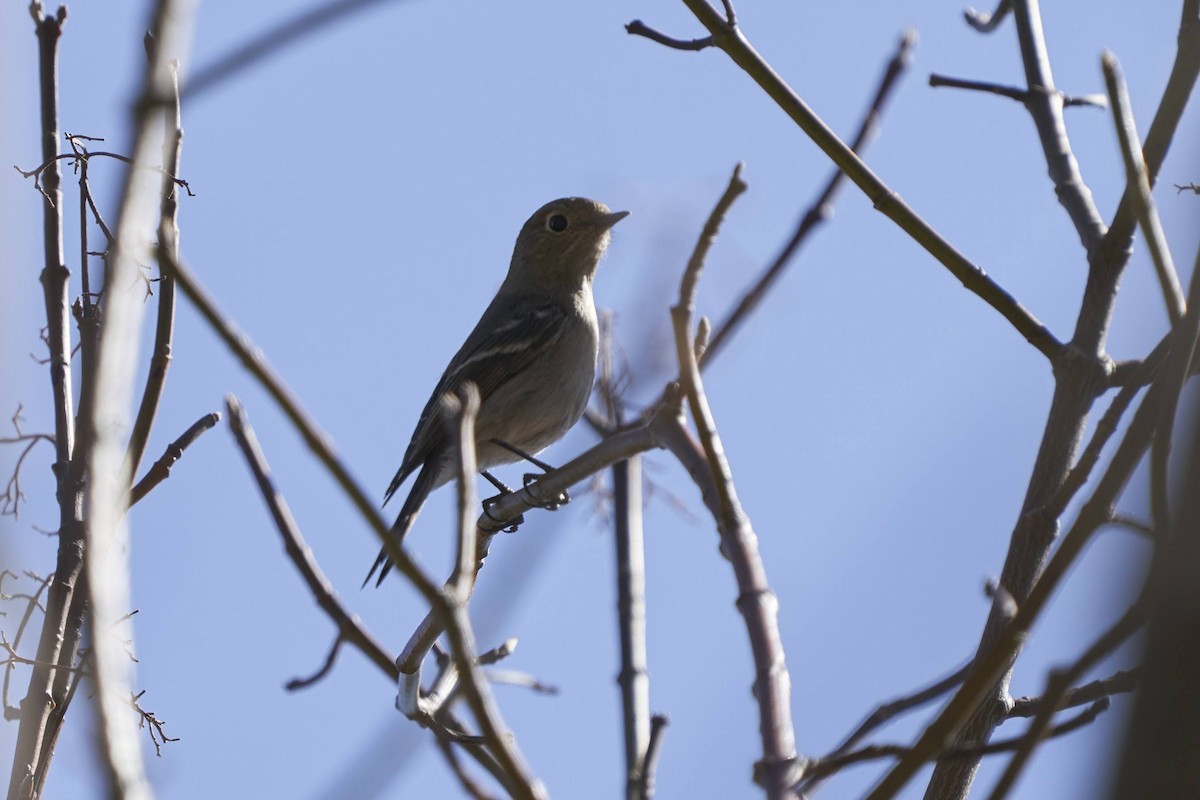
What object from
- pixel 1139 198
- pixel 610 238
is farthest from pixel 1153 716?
pixel 610 238

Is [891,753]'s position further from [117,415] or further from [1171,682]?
[117,415]

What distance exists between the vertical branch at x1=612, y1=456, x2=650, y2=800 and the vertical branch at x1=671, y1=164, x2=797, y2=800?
4.72 feet

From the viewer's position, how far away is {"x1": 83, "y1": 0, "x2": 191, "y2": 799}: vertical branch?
145 centimetres

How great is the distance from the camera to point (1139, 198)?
2.21 metres

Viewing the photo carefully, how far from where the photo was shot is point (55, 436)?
3.15m

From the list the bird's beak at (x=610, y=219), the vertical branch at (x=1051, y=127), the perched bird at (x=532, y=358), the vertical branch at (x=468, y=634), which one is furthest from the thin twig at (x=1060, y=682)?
the bird's beak at (x=610, y=219)

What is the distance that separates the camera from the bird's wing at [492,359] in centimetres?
681

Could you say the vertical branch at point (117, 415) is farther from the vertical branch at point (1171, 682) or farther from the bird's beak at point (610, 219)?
the bird's beak at point (610, 219)

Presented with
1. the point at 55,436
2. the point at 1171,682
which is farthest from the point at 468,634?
the point at 55,436

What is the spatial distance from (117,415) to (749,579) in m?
0.96

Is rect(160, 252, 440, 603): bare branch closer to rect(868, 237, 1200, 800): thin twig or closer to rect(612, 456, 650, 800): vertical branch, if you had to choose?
rect(868, 237, 1200, 800): thin twig

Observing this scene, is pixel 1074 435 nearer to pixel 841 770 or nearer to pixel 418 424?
pixel 841 770

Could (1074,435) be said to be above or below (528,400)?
below

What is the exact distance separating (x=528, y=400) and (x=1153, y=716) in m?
5.56
